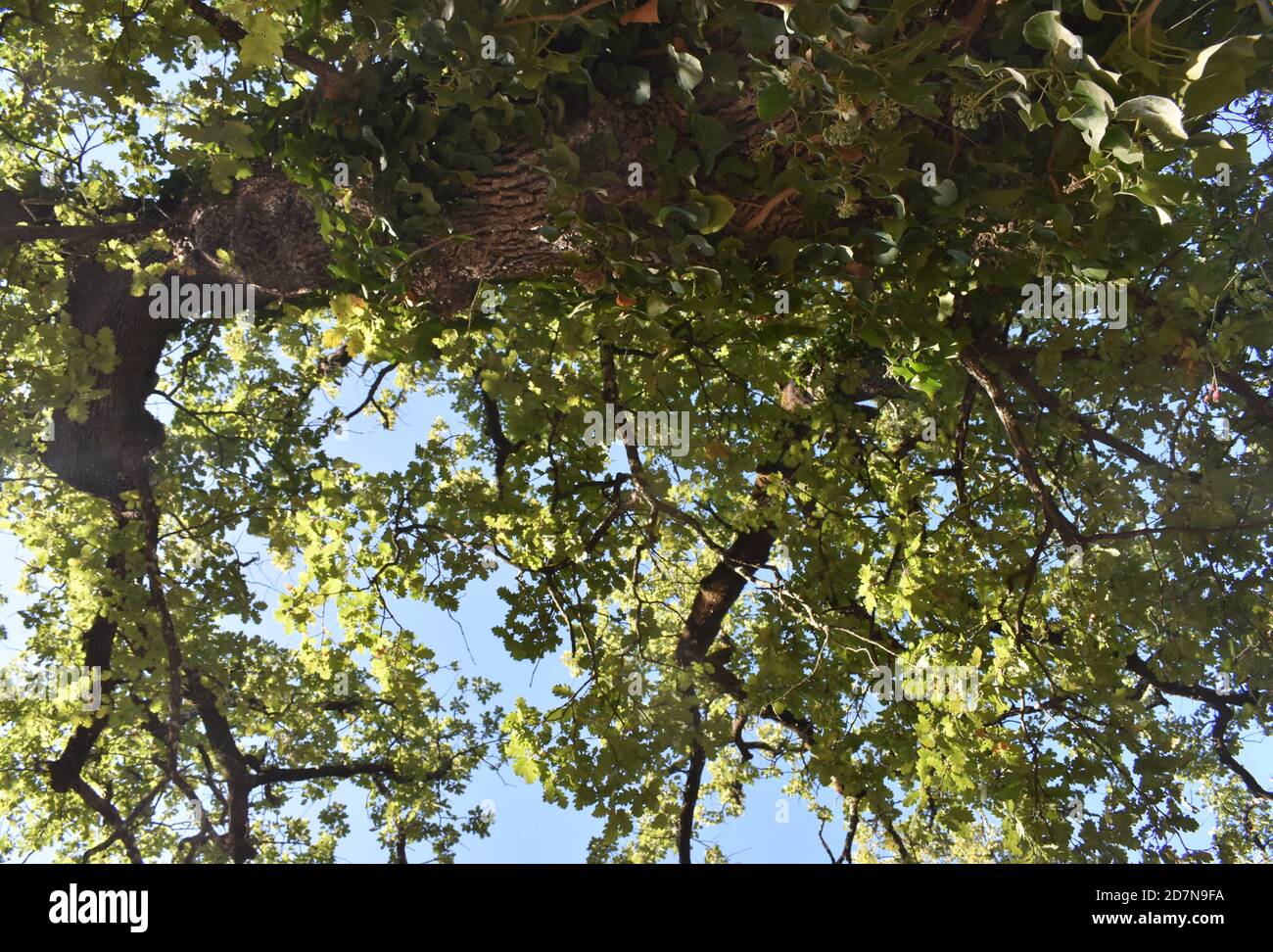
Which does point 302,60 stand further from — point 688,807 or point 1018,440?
point 688,807

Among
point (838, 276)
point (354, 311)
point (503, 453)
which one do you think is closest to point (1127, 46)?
point (838, 276)

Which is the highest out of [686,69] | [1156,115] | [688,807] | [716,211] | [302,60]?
[302,60]

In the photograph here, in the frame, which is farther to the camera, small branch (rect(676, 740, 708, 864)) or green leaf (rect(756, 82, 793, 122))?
small branch (rect(676, 740, 708, 864))

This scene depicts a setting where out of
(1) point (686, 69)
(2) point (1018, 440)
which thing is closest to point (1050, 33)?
(1) point (686, 69)

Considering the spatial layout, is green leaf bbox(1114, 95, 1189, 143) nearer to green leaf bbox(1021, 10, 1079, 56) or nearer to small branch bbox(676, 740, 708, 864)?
green leaf bbox(1021, 10, 1079, 56)

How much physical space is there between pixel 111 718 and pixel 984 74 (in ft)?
17.9

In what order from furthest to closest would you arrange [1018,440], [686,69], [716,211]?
[1018,440] → [716,211] → [686,69]

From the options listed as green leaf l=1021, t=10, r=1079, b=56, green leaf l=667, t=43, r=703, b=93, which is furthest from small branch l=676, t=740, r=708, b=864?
green leaf l=1021, t=10, r=1079, b=56

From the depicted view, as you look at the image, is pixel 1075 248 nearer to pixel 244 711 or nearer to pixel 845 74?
pixel 845 74

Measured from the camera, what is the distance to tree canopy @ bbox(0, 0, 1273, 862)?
215 cm

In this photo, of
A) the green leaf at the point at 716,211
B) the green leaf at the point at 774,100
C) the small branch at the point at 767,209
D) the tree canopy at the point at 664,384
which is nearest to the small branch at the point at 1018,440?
the tree canopy at the point at 664,384

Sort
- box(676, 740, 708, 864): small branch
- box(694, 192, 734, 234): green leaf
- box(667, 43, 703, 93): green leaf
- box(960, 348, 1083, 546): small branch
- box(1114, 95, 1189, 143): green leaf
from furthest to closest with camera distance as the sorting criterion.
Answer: box(676, 740, 708, 864): small branch < box(960, 348, 1083, 546): small branch < box(694, 192, 734, 234): green leaf < box(667, 43, 703, 93): green leaf < box(1114, 95, 1189, 143): green leaf

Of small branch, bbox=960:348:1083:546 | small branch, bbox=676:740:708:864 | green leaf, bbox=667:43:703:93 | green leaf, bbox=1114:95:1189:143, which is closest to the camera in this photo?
green leaf, bbox=1114:95:1189:143

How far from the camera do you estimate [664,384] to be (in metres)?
3.64
